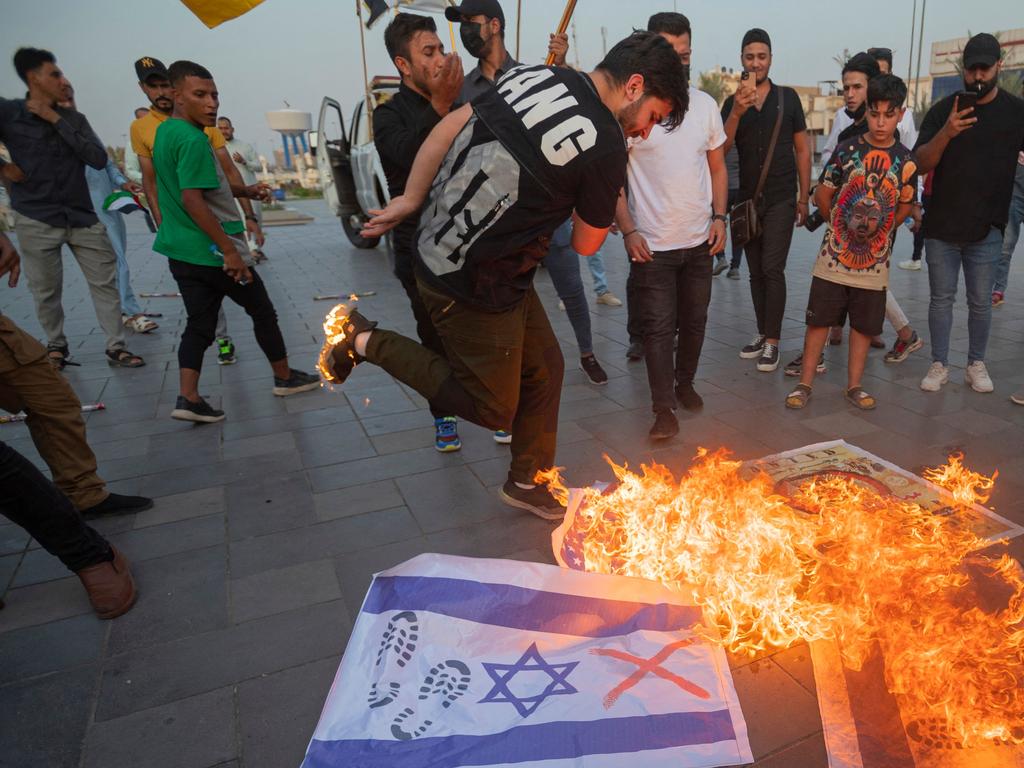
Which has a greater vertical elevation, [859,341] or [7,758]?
[859,341]

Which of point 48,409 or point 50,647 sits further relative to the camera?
point 48,409

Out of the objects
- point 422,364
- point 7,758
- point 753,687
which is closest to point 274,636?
point 7,758

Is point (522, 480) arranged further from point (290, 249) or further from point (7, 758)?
point (290, 249)

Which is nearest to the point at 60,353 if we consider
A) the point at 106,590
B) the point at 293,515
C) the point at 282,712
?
the point at 293,515

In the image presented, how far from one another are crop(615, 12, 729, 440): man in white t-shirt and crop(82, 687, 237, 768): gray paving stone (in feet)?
8.25

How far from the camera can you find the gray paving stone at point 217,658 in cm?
202

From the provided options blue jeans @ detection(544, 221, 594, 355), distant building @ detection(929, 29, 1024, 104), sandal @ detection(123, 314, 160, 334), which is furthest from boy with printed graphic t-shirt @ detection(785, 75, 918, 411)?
distant building @ detection(929, 29, 1024, 104)

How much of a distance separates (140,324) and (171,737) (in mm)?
5707

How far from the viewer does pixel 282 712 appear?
6.31ft

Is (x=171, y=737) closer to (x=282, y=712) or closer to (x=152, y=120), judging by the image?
(x=282, y=712)

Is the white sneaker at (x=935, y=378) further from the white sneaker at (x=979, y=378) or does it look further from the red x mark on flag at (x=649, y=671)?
the red x mark on flag at (x=649, y=671)

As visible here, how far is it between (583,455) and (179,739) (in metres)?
2.26

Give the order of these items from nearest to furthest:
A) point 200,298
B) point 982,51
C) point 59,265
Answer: point 982,51, point 200,298, point 59,265

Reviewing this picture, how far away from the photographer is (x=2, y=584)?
263 centimetres
